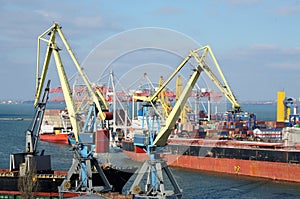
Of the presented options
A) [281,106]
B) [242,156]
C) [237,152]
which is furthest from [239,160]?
[281,106]

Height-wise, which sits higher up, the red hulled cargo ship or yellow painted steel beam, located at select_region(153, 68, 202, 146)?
yellow painted steel beam, located at select_region(153, 68, 202, 146)

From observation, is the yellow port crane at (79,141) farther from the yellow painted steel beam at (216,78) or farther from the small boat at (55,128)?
the small boat at (55,128)

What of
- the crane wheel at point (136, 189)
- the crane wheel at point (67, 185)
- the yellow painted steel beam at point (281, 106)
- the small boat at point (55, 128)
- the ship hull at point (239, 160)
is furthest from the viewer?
the small boat at point (55, 128)

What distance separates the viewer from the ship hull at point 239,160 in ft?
148

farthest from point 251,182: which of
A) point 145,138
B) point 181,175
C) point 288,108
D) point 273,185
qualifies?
point 288,108

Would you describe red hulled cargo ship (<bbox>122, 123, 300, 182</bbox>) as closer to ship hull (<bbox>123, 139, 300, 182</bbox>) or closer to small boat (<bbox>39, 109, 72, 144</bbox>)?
ship hull (<bbox>123, 139, 300, 182</bbox>)

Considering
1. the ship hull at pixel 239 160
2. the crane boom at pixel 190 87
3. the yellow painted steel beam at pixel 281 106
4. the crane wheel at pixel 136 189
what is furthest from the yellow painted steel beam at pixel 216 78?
the yellow painted steel beam at pixel 281 106

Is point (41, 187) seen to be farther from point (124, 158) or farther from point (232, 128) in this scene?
point (232, 128)

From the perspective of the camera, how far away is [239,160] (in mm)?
48750

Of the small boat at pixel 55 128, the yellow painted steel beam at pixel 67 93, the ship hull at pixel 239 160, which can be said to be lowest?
the ship hull at pixel 239 160

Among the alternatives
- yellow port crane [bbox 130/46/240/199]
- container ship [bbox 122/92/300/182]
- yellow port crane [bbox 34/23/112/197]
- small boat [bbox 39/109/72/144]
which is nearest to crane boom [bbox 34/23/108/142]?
yellow port crane [bbox 34/23/112/197]

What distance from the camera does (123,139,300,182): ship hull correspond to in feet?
148

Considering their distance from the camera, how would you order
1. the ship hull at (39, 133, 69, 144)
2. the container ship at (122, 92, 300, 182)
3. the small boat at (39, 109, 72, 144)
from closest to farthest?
the container ship at (122, 92, 300, 182) → the ship hull at (39, 133, 69, 144) → the small boat at (39, 109, 72, 144)

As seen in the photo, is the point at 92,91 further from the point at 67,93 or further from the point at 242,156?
the point at 242,156
